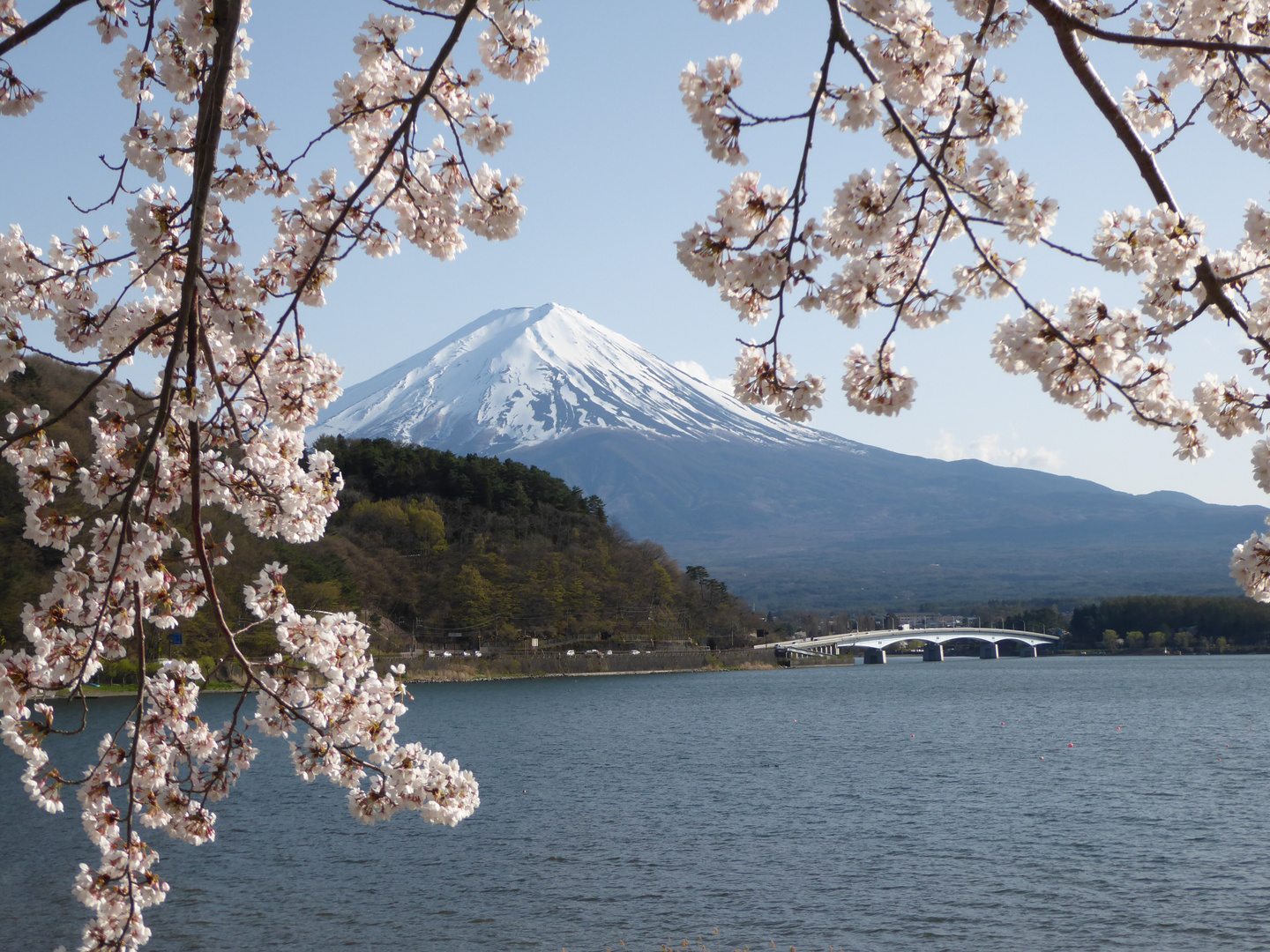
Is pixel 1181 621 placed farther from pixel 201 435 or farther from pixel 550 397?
pixel 550 397

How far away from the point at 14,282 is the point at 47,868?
9926 millimetres

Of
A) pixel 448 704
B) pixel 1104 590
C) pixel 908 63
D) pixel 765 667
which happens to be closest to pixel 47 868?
pixel 908 63

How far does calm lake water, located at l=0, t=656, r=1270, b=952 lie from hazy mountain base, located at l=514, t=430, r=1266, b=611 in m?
89.5

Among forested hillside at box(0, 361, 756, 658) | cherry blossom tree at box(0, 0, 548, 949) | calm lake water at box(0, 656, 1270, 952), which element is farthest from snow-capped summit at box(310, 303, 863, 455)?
cherry blossom tree at box(0, 0, 548, 949)

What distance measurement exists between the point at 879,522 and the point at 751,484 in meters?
18.9

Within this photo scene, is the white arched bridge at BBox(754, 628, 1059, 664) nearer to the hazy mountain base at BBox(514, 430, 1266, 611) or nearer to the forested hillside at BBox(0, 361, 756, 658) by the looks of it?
the forested hillside at BBox(0, 361, 756, 658)

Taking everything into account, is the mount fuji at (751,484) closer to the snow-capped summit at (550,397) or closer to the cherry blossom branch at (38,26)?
the snow-capped summit at (550,397)

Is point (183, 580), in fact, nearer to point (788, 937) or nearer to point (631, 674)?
point (788, 937)

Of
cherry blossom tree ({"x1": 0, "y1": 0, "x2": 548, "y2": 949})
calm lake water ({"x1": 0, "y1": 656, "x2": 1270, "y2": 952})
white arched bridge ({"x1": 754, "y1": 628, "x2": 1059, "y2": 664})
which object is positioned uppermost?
cherry blossom tree ({"x1": 0, "y1": 0, "x2": 548, "y2": 949})

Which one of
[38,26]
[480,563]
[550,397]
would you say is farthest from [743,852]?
[550,397]

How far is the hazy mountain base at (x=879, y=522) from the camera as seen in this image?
11512cm

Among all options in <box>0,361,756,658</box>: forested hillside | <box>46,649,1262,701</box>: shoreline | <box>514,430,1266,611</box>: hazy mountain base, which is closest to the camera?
<box>46,649,1262,701</box>: shoreline

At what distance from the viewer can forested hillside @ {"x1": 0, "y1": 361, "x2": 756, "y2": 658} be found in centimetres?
4125

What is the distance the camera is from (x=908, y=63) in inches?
78.5
